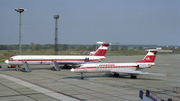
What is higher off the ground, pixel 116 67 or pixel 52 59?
pixel 52 59

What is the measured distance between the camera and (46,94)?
2234 cm

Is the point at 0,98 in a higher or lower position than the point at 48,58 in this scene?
lower

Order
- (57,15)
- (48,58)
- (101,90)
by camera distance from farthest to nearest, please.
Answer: (57,15), (48,58), (101,90)

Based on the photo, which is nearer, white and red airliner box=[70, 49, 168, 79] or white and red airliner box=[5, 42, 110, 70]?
white and red airliner box=[70, 49, 168, 79]

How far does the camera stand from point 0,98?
2044 centimetres

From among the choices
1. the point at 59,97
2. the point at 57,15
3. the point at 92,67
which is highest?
the point at 57,15

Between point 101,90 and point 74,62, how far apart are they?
987 inches

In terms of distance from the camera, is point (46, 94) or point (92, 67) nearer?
point (46, 94)

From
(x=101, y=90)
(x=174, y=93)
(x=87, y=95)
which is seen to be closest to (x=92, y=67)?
(x=101, y=90)

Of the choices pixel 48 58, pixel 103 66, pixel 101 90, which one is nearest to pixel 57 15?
pixel 48 58

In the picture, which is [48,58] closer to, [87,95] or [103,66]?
A: [103,66]

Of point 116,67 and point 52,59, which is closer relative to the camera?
point 116,67

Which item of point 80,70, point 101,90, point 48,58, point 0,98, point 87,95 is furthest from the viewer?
point 48,58

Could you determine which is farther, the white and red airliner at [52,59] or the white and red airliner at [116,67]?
the white and red airliner at [52,59]
